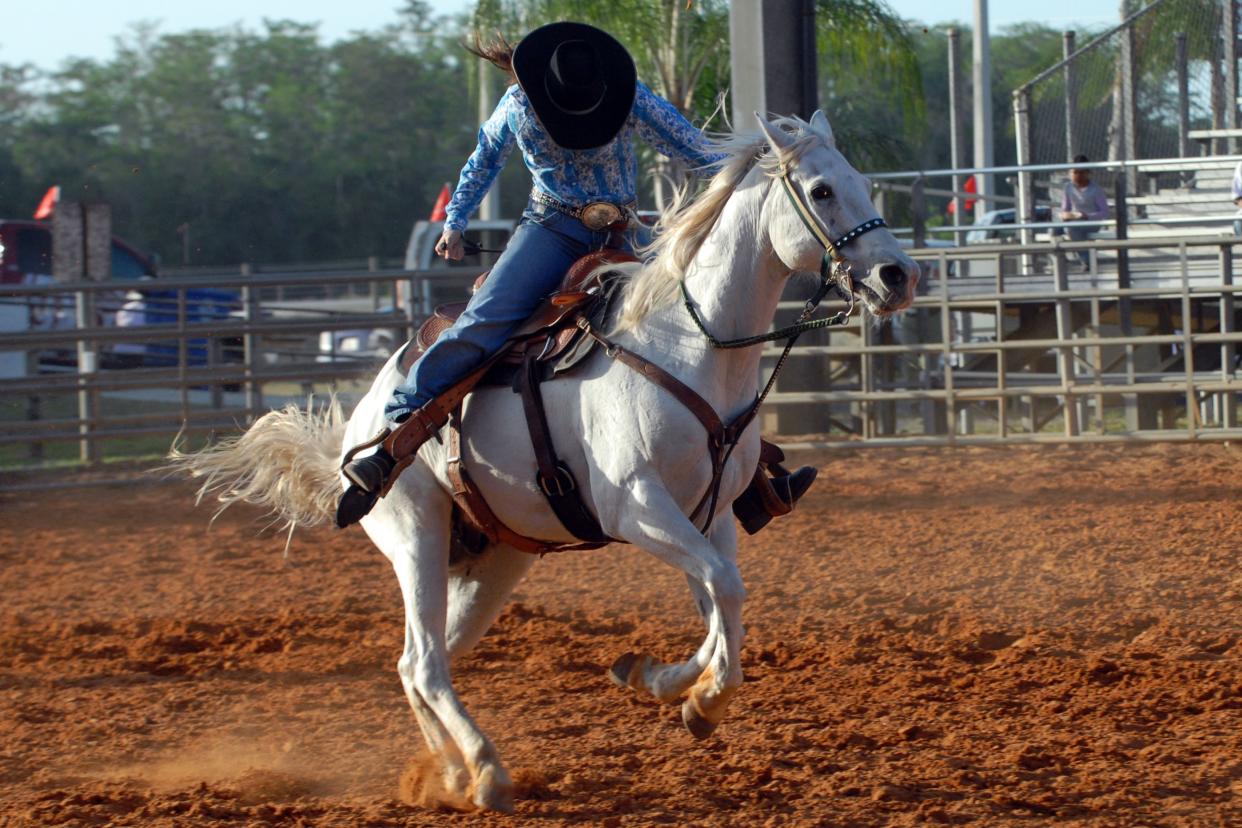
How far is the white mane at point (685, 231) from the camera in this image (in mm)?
4578

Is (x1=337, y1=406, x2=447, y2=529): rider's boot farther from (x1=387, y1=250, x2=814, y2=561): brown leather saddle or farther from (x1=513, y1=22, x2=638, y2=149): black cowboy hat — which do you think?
(x1=513, y1=22, x2=638, y2=149): black cowboy hat

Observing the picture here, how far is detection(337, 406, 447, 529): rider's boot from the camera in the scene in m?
4.81

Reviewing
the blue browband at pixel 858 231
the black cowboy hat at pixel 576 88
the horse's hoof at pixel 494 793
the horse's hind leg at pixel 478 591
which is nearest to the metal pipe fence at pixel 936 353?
the horse's hind leg at pixel 478 591

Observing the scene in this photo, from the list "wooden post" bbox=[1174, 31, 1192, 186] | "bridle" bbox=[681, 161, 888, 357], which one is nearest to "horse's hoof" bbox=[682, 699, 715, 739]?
"bridle" bbox=[681, 161, 888, 357]

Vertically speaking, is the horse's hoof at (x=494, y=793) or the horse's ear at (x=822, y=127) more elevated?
the horse's ear at (x=822, y=127)

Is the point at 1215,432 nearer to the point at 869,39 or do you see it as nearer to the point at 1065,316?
the point at 1065,316

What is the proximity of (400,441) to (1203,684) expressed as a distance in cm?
306

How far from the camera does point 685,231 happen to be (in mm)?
4668

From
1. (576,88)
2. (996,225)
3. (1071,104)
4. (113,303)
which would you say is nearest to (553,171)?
(576,88)

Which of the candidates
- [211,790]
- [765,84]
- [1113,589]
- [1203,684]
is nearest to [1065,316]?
[765,84]

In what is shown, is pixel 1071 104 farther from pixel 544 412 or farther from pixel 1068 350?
pixel 544 412

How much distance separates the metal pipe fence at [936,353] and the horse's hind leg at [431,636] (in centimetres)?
586

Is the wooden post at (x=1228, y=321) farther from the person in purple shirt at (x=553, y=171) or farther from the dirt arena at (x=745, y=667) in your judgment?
the person in purple shirt at (x=553, y=171)

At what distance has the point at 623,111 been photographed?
4.83 meters
